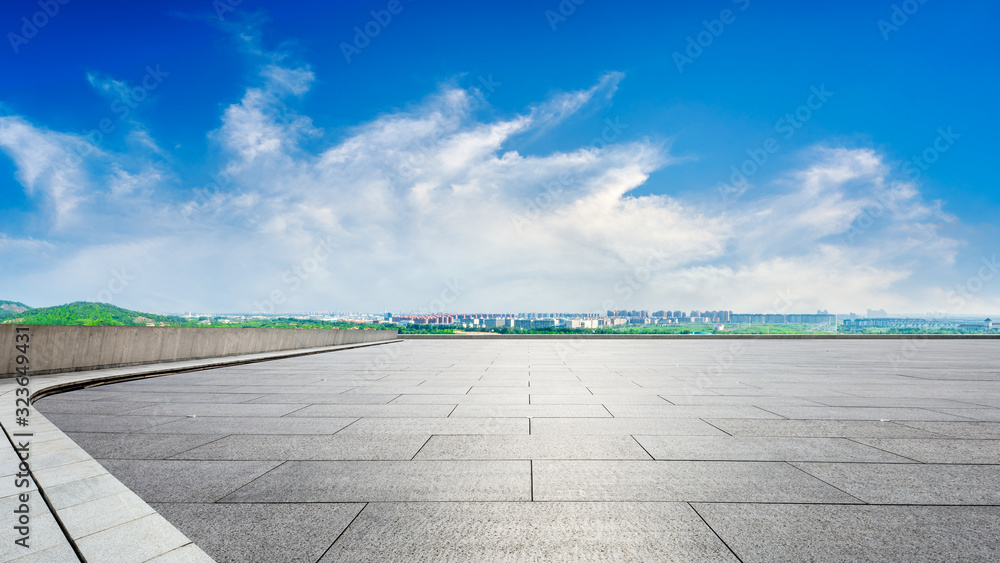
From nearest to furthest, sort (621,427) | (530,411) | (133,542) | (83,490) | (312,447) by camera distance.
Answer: (133,542)
(83,490)
(312,447)
(621,427)
(530,411)

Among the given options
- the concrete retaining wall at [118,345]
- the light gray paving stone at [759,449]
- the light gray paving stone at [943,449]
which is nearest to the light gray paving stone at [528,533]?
A: the light gray paving stone at [759,449]

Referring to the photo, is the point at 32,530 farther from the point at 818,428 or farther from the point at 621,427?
the point at 818,428

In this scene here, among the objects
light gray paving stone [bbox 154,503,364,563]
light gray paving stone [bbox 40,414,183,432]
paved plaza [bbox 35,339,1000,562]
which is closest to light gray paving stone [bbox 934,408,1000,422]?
paved plaza [bbox 35,339,1000,562]

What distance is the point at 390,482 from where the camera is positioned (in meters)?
4.60

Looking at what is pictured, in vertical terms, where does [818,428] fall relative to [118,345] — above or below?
below

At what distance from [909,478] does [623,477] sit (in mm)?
2929

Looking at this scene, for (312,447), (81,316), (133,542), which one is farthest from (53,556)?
(81,316)

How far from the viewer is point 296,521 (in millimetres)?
3709

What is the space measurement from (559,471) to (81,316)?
18.8m

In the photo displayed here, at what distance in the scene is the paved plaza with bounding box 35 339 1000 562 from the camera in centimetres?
338

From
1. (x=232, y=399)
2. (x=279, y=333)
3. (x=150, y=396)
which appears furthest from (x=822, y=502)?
(x=279, y=333)

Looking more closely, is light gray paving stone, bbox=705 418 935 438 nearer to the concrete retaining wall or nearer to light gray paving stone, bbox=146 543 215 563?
light gray paving stone, bbox=146 543 215 563

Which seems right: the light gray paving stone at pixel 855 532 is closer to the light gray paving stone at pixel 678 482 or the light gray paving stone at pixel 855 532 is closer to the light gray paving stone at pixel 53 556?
the light gray paving stone at pixel 678 482

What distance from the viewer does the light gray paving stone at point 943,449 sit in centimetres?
536
